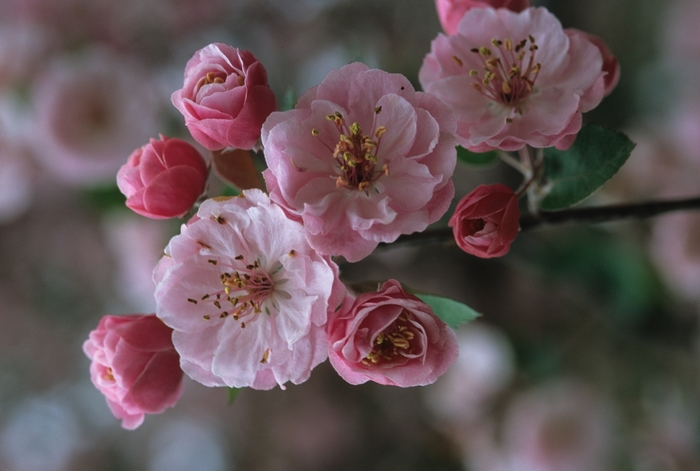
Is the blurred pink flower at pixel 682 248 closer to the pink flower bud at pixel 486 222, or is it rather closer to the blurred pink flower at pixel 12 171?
the pink flower bud at pixel 486 222

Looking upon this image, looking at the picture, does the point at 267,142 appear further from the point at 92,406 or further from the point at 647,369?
the point at 92,406

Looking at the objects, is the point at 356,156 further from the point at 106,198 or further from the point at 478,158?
the point at 106,198

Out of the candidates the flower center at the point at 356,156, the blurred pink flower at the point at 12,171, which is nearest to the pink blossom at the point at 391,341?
the flower center at the point at 356,156

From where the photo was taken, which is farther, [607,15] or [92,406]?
[92,406]

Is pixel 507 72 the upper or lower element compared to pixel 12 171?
upper

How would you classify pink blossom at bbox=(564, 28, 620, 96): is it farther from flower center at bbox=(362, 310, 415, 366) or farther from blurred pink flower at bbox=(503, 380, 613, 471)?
blurred pink flower at bbox=(503, 380, 613, 471)

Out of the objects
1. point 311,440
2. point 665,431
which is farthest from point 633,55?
point 311,440

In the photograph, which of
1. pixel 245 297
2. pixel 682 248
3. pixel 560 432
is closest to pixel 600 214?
pixel 245 297
